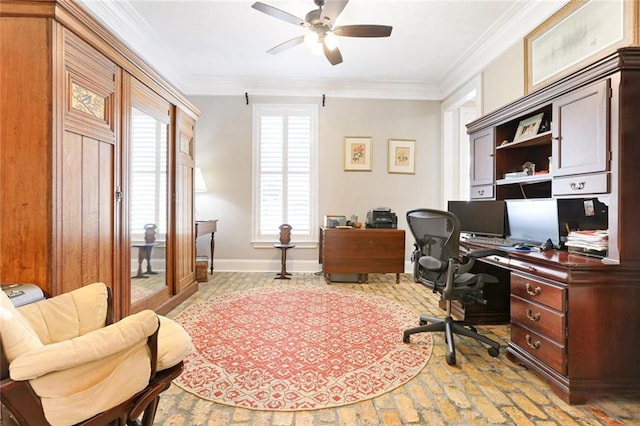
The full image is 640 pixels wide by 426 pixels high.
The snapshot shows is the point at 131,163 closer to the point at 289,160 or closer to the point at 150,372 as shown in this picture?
the point at 150,372

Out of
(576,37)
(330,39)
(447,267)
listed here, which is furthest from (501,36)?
(447,267)

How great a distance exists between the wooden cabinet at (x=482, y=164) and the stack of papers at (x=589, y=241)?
1.04 meters

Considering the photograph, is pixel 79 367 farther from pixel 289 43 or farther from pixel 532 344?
pixel 289 43

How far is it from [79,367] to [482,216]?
3.09m

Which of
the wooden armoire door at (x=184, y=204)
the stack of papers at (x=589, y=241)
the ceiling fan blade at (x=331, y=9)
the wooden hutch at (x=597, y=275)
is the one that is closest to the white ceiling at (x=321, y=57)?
the ceiling fan blade at (x=331, y=9)

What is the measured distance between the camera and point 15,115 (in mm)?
1566

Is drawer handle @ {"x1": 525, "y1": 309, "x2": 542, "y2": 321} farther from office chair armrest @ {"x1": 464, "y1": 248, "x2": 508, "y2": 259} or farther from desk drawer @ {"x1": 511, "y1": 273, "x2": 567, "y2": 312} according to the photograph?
office chair armrest @ {"x1": 464, "y1": 248, "x2": 508, "y2": 259}

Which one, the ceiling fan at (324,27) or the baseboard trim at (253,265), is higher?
the ceiling fan at (324,27)

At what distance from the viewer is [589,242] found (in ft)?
5.83

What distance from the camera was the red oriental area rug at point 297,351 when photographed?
167cm

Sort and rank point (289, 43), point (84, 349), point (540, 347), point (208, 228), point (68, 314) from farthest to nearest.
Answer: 1. point (208, 228)
2. point (289, 43)
3. point (540, 347)
4. point (68, 314)
5. point (84, 349)

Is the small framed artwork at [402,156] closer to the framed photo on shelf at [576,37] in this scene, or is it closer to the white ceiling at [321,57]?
the white ceiling at [321,57]

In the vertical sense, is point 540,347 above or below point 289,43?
below

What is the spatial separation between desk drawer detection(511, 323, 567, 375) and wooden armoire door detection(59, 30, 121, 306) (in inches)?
109
